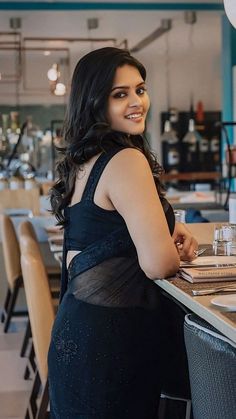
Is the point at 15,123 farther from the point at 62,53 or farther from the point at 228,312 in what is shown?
the point at 228,312

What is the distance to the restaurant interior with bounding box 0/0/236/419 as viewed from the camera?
5.71 feet

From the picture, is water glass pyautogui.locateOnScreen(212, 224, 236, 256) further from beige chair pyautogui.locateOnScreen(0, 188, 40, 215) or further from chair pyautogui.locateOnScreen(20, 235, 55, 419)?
beige chair pyautogui.locateOnScreen(0, 188, 40, 215)

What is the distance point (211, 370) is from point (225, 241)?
37.7 inches

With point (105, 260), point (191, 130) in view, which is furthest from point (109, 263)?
point (191, 130)

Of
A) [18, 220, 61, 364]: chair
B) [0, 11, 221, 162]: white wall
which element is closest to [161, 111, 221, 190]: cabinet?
[0, 11, 221, 162]: white wall

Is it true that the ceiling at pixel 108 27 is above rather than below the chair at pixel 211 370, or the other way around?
above

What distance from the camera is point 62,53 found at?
41.8 feet

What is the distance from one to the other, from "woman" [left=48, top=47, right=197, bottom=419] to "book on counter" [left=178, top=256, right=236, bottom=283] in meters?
0.06

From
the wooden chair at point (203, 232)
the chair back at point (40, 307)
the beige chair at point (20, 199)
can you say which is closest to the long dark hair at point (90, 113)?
the chair back at point (40, 307)

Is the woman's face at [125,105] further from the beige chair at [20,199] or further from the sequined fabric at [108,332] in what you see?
the beige chair at [20,199]

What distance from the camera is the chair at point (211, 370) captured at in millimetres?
1517

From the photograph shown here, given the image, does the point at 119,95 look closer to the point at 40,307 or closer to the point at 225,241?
the point at 225,241

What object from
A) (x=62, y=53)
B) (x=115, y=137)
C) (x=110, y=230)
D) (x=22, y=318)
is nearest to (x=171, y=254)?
(x=110, y=230)

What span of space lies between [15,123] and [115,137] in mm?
9771
